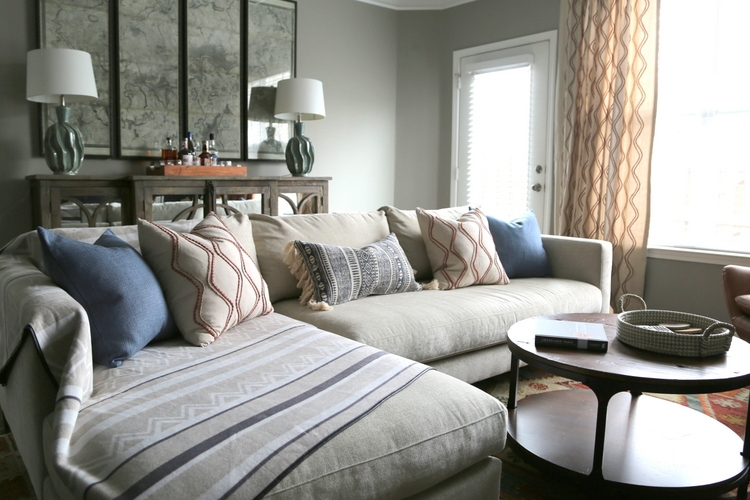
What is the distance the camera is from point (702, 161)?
148 inches

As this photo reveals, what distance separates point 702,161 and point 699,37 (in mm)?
778

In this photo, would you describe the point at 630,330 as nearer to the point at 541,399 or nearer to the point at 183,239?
the point at 541,399

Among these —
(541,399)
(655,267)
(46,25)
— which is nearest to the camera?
(541,399)

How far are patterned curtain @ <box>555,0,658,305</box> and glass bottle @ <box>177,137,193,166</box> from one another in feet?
8.53

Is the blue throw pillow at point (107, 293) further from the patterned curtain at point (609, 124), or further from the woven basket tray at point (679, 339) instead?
the patterned curtain at point (609, 124)

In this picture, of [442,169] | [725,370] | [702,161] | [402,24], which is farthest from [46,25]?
[702,161]

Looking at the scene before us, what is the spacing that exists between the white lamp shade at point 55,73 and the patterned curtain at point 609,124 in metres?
3.17

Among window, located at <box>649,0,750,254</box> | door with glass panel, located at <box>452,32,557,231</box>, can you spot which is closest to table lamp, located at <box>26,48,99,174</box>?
door with glass panel, located at <box>452,32,557,231</box>

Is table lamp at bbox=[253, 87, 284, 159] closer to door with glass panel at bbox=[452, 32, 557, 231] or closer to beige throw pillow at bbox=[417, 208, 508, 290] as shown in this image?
door with glass panel at bbox=[452, 32, 557, 231]

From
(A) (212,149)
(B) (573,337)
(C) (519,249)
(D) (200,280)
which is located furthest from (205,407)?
(A) (212,149)

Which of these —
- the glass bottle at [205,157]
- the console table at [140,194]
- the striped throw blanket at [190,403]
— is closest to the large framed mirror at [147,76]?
the glass bottle at [205,157]

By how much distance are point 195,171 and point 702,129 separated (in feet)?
10.6

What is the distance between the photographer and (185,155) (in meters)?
3.83

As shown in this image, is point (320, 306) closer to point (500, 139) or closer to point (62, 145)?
point (62, 145)
